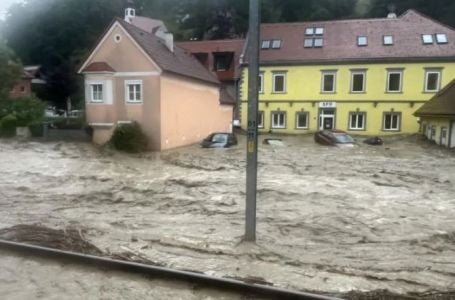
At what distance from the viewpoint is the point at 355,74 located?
3803cm

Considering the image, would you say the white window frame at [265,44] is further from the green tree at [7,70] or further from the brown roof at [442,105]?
the green tree at [7,70]

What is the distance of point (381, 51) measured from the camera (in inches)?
1471

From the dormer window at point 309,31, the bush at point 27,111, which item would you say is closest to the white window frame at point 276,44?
the dormer window at point 309,31

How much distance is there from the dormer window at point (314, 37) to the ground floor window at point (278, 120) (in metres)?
7.13

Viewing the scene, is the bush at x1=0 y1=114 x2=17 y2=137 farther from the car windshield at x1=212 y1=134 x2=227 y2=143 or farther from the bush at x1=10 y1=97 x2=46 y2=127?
the car windshield at x1=212 y1=134 x2=227 y2=143

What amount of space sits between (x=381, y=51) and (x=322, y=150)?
15.0m

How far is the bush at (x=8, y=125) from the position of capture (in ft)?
105

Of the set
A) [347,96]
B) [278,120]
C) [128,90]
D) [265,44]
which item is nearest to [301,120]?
[278,120]

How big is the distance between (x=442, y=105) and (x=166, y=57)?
2034 cm

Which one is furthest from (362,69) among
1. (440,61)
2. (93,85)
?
(93,85)

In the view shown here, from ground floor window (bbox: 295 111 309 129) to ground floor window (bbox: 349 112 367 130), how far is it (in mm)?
4157

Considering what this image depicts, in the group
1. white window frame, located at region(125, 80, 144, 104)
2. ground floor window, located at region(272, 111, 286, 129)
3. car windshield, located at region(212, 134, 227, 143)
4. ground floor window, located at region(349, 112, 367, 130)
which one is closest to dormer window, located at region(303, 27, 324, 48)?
ground floor window, located at region(272, 111, 286, 129)

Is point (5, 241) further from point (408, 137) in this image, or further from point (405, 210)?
point (408, 137)

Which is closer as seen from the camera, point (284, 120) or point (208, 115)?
point (208, 115)
